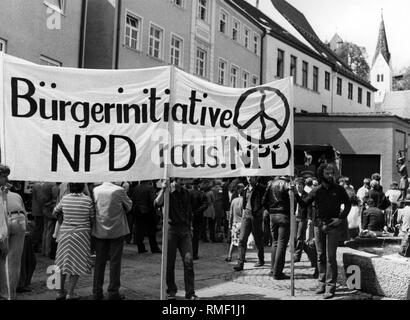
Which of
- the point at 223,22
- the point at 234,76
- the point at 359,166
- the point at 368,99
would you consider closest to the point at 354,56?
the point at 368,99

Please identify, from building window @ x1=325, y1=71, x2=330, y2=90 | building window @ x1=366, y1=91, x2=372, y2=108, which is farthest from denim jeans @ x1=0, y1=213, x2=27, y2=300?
building window @ x1=366, y1=91, x2=372, y2=108

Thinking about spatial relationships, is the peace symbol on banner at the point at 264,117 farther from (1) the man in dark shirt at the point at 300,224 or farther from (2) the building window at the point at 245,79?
(2) the building window at the point at 245,79

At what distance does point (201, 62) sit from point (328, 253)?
871 inches

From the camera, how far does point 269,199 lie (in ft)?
31.3

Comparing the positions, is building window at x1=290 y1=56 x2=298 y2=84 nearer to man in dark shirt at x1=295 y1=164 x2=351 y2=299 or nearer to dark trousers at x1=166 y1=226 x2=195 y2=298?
man in dark shirt at x1=295 y1=164 x2=351 y2=299

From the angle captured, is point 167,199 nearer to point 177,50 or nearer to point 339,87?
point 177,50

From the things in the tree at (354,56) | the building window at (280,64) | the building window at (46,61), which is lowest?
the building window at (46,61)

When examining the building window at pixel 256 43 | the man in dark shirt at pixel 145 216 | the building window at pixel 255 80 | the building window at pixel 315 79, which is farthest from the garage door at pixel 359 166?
the man in dark shirt at pixel 145 216

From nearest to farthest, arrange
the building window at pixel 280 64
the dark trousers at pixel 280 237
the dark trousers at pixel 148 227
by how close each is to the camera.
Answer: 1. the dark trousers at pixel 280 237
2. the dark trousers at pixel 148 227
3. the building window at pixel 280 64

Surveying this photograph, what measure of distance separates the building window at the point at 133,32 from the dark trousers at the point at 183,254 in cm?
1641

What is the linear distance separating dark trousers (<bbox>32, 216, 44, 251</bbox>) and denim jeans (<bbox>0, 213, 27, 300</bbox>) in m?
4.88

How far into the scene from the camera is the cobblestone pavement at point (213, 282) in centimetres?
796

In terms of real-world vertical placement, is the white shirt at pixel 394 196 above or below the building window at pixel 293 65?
below

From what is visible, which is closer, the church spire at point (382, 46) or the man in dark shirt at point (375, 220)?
the man in dark shirt at point (375, 220)
